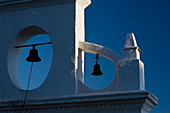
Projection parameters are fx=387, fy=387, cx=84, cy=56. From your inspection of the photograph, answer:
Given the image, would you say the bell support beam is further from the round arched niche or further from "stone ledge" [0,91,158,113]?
the round arched niche

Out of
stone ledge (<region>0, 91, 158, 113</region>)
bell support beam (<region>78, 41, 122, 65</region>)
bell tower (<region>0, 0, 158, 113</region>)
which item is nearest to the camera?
stone ledge (<region>0, 91, 158, 113</region>)

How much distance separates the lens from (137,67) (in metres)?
7.79

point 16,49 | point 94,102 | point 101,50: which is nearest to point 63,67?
point 101,50

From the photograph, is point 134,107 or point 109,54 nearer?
point 134,107

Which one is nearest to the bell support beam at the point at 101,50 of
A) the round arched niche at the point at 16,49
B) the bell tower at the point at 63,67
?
the bell tower at the point at 63,67

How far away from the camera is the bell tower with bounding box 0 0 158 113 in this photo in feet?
25.3

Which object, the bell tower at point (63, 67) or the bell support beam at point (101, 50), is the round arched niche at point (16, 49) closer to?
the bell tower at point (63, 67)

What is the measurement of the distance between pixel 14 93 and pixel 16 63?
34.8 inches

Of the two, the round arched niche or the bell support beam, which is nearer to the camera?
the bell support beam

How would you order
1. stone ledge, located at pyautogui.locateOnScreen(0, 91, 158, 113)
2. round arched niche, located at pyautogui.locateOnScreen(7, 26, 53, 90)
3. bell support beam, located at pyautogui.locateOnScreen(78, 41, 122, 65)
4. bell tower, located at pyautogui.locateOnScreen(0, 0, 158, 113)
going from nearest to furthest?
stone ledge, located at pyautogui.locateOnScreen(0, 91, 158, 113) < bell tower, located at pyautogui.locateOnScreen(0, 0, 158, 113) < bell support beam, located at pyautogui.locateOnScreen(78, 41, 122, 65) < round arched niche, located at pyautogui.locateOnScreen(7, 26, 53, 90)

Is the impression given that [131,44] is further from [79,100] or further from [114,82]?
[79,100]

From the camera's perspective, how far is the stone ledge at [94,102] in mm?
7449

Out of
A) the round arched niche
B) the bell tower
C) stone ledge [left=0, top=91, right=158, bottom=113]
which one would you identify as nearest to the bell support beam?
the bell tower

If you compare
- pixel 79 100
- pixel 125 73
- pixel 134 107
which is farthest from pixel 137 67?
pixel 79 100
